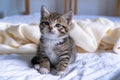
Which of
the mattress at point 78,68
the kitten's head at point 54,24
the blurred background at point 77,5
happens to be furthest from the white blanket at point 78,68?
the blurred background at point 77,5

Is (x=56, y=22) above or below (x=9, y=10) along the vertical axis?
above

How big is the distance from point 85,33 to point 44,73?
1.41ft

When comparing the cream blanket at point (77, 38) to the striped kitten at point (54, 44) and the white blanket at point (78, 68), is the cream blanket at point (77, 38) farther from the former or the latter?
the striped kitten at point (54, 44)

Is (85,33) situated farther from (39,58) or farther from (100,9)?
(100,9)

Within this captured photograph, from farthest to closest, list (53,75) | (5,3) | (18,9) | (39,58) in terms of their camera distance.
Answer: (18,9) < (5,3) < (39,58) < (53,75)

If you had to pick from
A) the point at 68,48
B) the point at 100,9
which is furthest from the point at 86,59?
the point at 100,9

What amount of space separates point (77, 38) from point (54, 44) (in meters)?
0.28

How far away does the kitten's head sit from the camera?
90cm

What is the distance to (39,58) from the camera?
100 cm

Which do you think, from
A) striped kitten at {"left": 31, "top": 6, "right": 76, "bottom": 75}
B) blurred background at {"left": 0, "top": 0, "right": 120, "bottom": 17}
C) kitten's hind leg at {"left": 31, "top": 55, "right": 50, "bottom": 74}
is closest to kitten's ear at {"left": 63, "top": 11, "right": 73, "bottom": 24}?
striped kitten at {"left": 31, "top": 6, "right": 76, "bottom": 75}

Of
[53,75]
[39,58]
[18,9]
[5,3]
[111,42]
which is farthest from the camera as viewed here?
[18,9]

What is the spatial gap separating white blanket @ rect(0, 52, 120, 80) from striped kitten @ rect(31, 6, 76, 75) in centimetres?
4

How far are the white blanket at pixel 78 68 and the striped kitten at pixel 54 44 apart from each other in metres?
0.04

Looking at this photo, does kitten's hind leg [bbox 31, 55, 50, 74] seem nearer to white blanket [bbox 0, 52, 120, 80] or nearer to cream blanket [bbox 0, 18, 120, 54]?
white blanket [bbox 0, 52, 120, 80]
